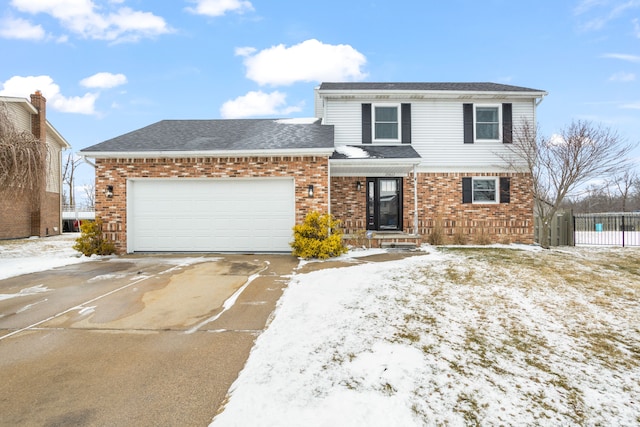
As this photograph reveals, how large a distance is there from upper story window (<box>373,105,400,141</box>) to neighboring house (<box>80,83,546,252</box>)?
4 centimetres

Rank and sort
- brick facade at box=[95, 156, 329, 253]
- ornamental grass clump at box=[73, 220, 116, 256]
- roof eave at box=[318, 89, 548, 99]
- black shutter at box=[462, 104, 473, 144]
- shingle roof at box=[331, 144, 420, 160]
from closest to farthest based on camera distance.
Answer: ornamental grass clump at box=[73, 220, 116, 256]
brick facade at box=[95, 156, 329, 253]
shingle roof at box=[331, 144, 420, 160]
roof eave at box=[318, 89, 548, 99]
black shutter at box=[462, 104, 473, 144]

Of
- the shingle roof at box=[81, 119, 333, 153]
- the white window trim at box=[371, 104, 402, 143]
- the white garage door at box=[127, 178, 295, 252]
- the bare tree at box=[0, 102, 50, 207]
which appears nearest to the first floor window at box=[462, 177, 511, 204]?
the white window trim at box=[371, 104, 402, 143]

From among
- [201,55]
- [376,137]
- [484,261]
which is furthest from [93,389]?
[201,55]

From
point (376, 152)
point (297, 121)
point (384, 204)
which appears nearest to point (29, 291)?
point (376, 152)

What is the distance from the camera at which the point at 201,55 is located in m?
17.6

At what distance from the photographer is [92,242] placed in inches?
373

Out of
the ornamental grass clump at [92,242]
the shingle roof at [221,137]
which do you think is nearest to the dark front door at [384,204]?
the shingle roof at [221,137]

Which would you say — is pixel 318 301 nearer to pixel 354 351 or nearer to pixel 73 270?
pixel 354 351

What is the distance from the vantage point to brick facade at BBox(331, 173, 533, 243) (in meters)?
12.0

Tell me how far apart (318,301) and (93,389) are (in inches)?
114

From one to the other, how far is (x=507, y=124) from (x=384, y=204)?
5.64 m

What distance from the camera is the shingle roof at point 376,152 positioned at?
10469 millimetres

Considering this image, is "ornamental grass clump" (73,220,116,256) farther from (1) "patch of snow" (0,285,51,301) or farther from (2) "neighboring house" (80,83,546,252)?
(1) "patch of snow" (0,285,51,301)

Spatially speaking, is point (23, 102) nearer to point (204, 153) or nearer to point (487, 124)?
point (204, 153)
